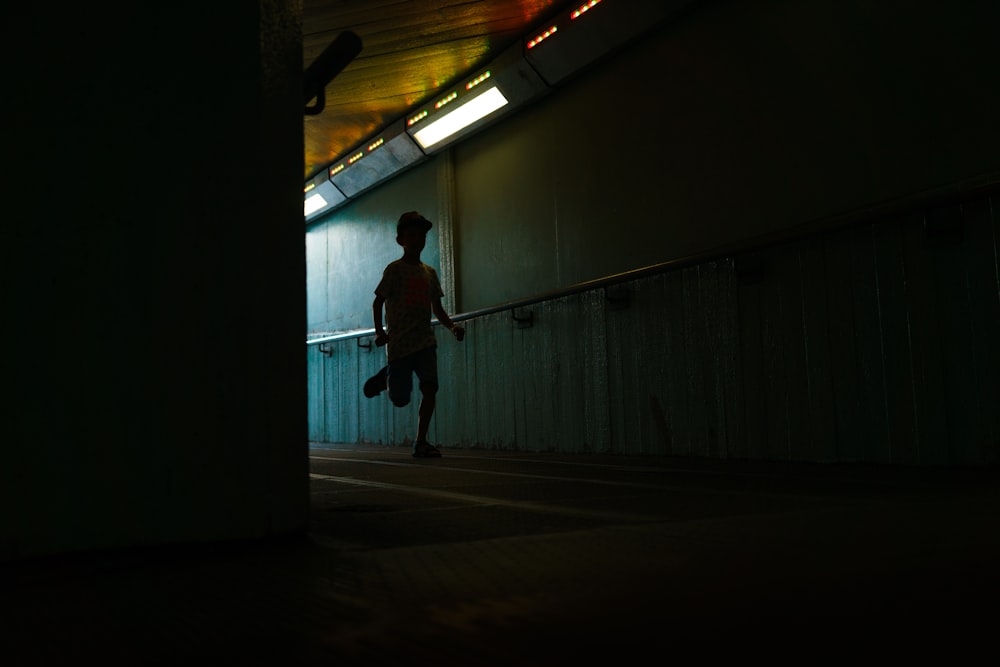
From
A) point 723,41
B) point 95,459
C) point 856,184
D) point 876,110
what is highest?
point 723,41

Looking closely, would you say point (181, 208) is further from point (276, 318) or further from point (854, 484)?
point (854, 484)

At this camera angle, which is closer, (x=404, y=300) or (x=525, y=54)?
(x=404, y=300)

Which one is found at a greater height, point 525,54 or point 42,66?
point 525,54

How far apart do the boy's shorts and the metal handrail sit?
Answer: 1217 millimetres

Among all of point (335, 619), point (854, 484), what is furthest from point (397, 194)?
point (335, 619)

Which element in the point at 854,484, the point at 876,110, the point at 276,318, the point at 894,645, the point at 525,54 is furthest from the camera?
the point at 525,54

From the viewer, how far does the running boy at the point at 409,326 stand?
623 cm

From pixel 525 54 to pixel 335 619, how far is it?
6427mm

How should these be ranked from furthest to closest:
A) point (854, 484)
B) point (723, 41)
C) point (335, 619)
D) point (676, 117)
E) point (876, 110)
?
point (676, 117) < point (723, 41) < point (876, 110) < point (854, 484) < point (335, 619)

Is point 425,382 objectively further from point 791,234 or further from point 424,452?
point 791,234

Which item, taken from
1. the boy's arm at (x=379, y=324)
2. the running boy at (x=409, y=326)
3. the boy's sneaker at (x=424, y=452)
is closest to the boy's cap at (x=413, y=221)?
the running boy at (x=409, y=326)

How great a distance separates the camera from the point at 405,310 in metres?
6.24

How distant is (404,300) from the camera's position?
623 centimetres

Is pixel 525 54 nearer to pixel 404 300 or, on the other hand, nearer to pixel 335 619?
pixel 404 300
